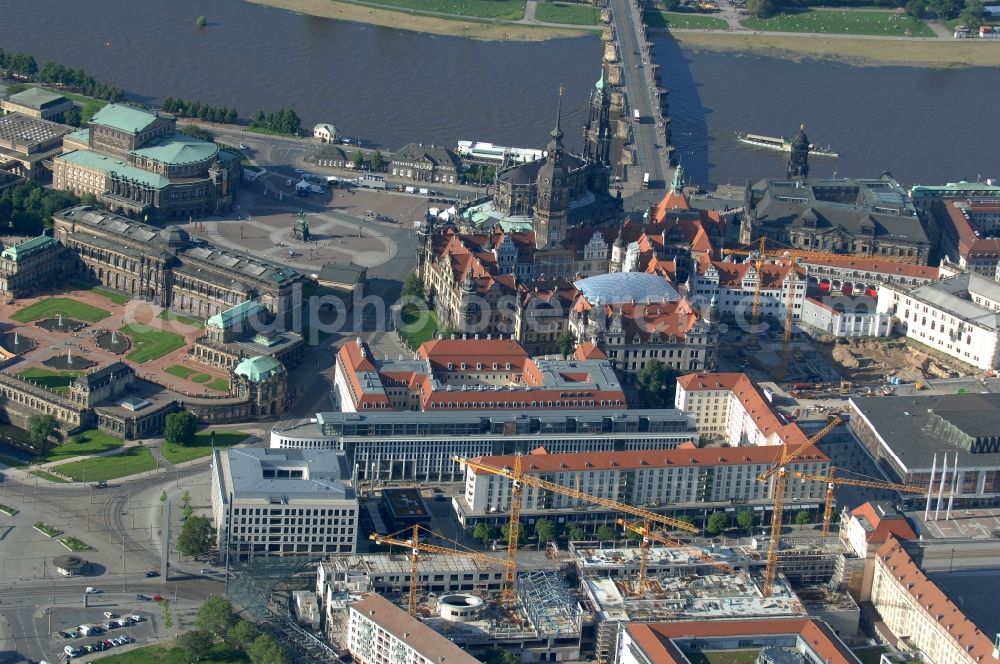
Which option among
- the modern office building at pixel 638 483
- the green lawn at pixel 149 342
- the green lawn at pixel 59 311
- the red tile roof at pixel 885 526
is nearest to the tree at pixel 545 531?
the modern office building at pixel 638 483

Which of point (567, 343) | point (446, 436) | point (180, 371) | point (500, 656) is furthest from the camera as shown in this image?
point (567, 343)

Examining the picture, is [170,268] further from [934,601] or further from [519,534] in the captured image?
[934,601]

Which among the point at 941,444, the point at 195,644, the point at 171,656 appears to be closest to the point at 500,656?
the point at 195,644

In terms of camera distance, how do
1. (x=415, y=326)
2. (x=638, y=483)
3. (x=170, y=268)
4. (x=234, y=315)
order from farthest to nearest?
(x=170, y=268) < (x=415, y=326) < (x=234, y=315) < (x=638, y=483)

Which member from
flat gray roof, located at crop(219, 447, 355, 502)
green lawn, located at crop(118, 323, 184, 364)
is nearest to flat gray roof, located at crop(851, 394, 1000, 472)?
flat gray roof, located at crop(219, 447, 355, 502)

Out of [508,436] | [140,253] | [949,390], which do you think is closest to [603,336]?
[508,436]

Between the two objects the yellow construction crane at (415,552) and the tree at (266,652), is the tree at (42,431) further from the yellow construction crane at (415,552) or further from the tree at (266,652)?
the tree at (266,652)
